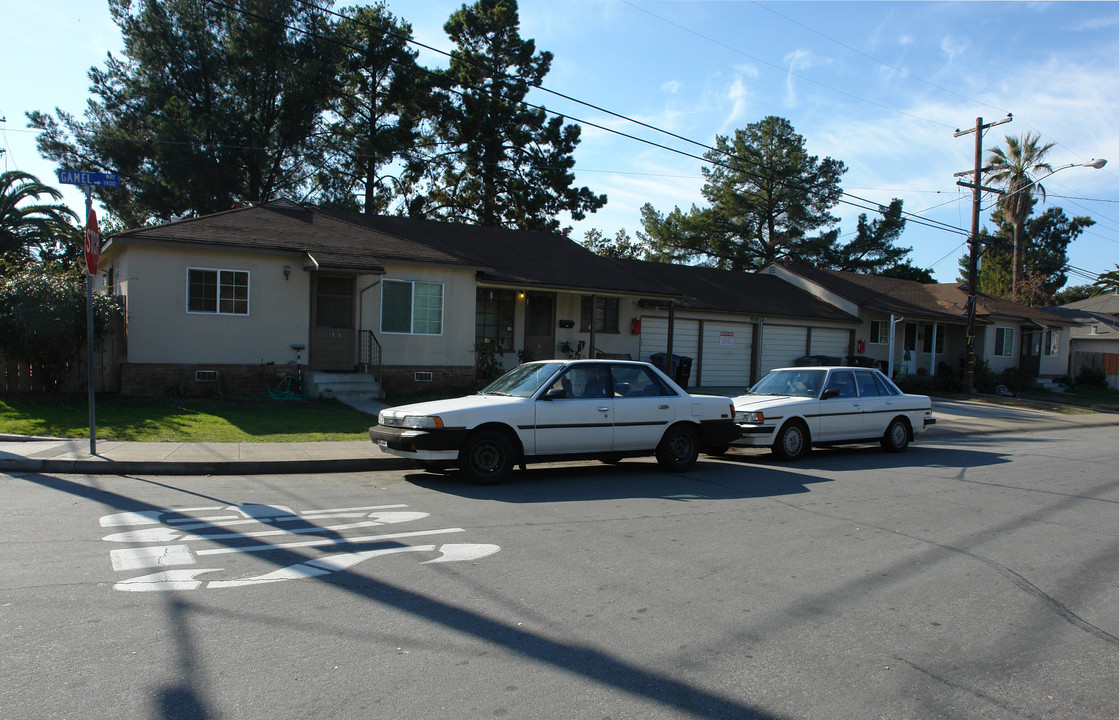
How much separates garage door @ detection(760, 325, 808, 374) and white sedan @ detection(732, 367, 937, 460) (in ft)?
43.0

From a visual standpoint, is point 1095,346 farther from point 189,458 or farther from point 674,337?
point 189,458

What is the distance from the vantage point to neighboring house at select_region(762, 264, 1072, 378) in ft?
98.7

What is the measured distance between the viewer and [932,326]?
106 feet

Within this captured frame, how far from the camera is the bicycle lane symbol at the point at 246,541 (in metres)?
5.32

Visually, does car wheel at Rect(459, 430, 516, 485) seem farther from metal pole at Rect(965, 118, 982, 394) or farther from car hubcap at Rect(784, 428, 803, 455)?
metal pole at Rect(965, 118, 982, 394)

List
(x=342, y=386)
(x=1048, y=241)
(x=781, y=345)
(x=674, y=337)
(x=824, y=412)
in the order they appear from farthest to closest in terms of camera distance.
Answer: (x=1048, y=241), (x=781, y=345), (x=674, y=337), (x=342, y=386), (x=824, y=412)

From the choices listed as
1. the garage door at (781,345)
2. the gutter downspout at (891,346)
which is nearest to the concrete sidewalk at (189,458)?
the garage door at (781,345)

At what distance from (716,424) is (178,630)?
25.6ft

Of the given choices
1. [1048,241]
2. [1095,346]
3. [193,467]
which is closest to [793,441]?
[193,467]

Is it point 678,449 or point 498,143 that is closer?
point 678,449

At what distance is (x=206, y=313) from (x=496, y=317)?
7772 millimetres

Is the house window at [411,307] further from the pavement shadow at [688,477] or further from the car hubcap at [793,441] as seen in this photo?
the car hubcap at [793,441]

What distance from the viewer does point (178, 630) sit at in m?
4.30

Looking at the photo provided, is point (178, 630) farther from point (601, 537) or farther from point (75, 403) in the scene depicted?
point (75, 403)
